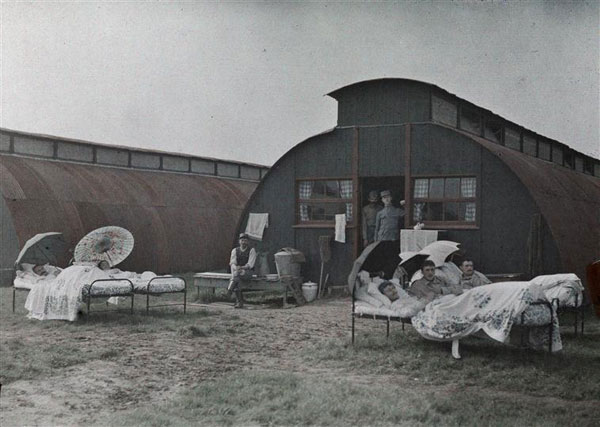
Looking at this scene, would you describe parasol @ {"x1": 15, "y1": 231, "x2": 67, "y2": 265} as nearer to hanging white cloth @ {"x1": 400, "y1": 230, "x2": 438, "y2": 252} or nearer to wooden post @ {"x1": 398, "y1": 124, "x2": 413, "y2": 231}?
hanging white cloth @ {"x1": 400, "y1": 230, "x2": 438, "y2": 252}

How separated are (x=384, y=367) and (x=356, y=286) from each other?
1622mm

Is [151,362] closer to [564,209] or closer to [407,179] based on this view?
[407,179]

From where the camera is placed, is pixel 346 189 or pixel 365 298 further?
pixel 346 189

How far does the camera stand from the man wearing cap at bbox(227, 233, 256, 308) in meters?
12.9

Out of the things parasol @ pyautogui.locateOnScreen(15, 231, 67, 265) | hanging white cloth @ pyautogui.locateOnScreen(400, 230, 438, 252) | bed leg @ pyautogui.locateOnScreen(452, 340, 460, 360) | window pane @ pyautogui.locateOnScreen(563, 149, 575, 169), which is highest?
window pane @ pyautogui.locateOnScreen(563, 149, 575, 169)

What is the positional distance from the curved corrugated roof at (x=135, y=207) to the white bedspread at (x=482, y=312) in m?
10.5

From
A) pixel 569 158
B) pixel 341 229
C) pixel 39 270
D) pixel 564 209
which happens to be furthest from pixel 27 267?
pixel 569 158

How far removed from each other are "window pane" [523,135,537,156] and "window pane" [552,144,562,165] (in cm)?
122

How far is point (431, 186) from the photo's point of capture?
13.6 meters

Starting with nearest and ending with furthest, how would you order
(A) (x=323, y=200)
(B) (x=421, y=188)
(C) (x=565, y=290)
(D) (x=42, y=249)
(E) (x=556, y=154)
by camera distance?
1. (C) (x=565, y=290)
2. (D) (x=42, y=249)
3. (B) (x=421, y=188)
4. (A) (x=323, y=200)
5. (E) (x=556, y=154)

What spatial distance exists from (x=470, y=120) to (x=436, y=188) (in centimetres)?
308

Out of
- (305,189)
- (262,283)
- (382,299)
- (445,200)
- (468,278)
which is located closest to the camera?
(382,299)

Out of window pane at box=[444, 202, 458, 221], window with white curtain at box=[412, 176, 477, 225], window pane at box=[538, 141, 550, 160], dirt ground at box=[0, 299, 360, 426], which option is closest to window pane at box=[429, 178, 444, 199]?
window with white curtain at box=[412, 176, 477, 225]

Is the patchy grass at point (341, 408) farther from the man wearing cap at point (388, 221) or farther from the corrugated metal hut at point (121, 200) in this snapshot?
the corrugated metal hut at point (121, 200)
